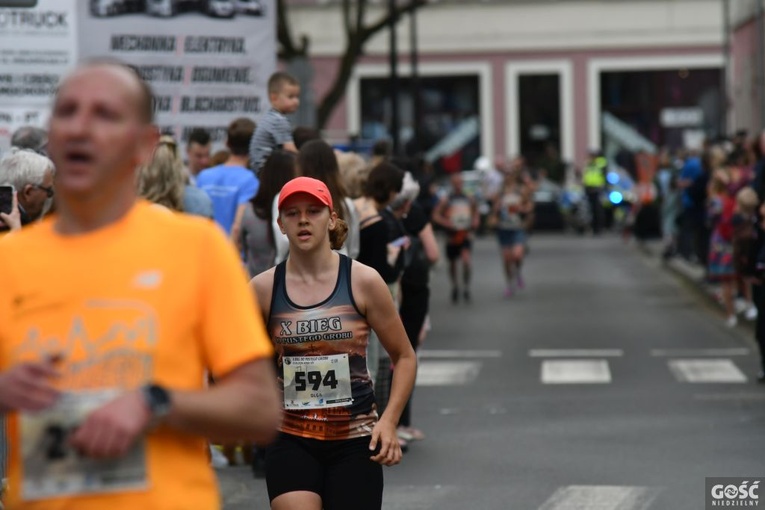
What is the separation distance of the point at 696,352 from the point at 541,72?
4073cm

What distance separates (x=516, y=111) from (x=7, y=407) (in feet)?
176

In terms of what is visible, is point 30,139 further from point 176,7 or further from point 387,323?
point 387,323

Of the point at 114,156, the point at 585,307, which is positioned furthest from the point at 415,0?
the point at 114,156

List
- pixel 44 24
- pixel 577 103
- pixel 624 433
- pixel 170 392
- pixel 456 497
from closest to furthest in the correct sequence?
pixel 170 392 < pixel 456 497 < pixel 624 433 < pixel 44 24 < pixel 577 103

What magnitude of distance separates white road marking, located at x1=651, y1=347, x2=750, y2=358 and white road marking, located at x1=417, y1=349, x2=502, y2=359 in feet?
5.05

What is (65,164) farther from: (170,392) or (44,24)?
(44,24)

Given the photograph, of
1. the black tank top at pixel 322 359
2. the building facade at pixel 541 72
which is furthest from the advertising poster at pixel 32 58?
the building facade at pixel 541 72

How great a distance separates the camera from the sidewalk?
21234 millimetres

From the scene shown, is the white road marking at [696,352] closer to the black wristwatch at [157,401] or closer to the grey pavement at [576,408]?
the grey pavement at [576,408]

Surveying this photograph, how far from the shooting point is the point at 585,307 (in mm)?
21781

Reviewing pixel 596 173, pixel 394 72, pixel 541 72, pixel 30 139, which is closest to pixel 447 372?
pixel 30 139

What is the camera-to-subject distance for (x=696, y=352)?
53.7 feet

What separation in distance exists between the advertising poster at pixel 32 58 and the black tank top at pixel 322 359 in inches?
296

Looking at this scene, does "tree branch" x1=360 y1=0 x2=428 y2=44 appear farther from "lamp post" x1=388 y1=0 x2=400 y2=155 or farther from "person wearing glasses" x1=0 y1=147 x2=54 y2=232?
"person wearing glasses" x1=0 y1=147 x2=54 y2=232
